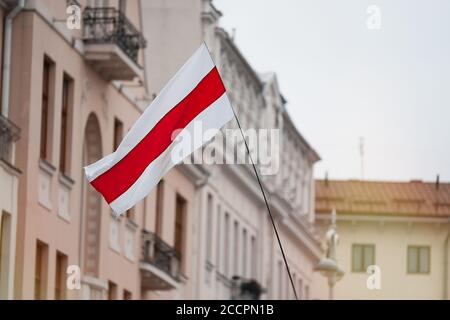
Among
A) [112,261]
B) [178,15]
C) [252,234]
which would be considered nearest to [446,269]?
[252,234]

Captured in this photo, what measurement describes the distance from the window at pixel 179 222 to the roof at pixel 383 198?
42351 mm

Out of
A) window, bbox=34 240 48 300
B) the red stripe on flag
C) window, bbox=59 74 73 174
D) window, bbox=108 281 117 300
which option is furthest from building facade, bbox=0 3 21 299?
the red stripe on flag

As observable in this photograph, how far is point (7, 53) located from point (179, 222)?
707 inches

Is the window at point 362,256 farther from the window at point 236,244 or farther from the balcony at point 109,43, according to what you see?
the balcony at point 109,43

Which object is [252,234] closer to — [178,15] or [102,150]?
[178,15]

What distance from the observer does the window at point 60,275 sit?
4103 centimetres

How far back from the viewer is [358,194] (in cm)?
10100

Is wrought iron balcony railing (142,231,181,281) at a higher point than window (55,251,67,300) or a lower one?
higher

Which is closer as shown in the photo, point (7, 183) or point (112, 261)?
point (7, 183)

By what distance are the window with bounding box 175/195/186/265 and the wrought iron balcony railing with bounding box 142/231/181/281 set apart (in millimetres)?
1772

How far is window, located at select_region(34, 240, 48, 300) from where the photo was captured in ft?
129

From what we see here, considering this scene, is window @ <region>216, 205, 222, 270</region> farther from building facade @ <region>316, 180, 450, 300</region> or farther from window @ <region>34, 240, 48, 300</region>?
building facade @ <region>316, 180, 450, 300</region>

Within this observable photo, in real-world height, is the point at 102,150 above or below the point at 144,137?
above
